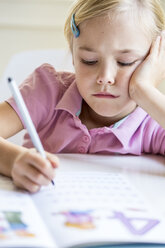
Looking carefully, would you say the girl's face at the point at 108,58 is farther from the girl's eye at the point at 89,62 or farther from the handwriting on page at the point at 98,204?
the handwriting on page at the point at 98,204

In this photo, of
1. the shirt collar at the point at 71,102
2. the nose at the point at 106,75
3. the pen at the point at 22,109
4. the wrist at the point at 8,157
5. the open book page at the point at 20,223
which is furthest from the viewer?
the shirt collar at the point at 71,102

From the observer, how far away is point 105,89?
871 mm

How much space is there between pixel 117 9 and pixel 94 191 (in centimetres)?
41

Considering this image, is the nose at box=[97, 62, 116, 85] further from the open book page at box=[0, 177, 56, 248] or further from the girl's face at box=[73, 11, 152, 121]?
the open book page at box=[0, 177, 56, 248]

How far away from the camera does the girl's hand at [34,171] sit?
2.01ft

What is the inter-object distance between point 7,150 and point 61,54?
0.70m

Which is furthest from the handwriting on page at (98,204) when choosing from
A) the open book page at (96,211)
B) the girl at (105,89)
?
the girl at (105,89)

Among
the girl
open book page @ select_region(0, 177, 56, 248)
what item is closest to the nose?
the girl

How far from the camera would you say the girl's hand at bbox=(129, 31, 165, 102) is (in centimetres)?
91

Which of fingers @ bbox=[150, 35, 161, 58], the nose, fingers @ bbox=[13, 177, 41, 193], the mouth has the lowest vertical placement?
fingers @ bbox=[13, 177, 41, 193]

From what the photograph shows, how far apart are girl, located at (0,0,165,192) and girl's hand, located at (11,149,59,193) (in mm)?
137

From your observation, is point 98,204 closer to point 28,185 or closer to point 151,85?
point 28,185

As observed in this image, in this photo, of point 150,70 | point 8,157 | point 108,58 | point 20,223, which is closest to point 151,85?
point 150,70

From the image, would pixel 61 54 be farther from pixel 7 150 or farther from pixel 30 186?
pixel 30 186
